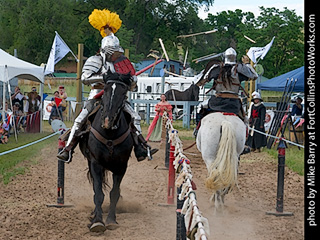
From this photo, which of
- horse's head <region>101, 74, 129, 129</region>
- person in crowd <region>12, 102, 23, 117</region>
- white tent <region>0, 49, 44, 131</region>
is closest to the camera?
horse's head <region>101, 74, 129, 129</region>

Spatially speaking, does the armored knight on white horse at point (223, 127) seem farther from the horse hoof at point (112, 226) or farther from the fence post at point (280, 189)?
the horse hoof at point (112, 226)

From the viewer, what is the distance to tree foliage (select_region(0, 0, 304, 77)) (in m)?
41.0

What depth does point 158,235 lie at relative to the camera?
6.69 m

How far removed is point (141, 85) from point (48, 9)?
666 inches

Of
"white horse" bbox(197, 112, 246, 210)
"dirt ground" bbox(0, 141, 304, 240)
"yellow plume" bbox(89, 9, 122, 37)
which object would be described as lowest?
"dirt ground" bbox(0, 141, 304, 240)

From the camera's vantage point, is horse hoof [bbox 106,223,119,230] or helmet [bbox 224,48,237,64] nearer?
horse hoof [bbox 106,223,119,230]

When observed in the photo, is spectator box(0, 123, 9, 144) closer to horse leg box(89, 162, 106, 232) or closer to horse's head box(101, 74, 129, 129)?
horse leg box(89, 162, 106, 232)

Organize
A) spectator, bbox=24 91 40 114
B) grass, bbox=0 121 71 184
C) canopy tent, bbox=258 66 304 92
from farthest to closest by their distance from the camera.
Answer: spectator, bbox=24 91 40 114, canopy tent, bbox=258 66 304 92, grass, bbox=0 121 71 184

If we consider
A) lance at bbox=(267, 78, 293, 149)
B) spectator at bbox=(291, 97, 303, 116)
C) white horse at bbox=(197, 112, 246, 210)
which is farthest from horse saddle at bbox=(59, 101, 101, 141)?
spectator at bbox=(291, 97, 303, 116)

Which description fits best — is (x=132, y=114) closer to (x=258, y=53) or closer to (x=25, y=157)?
(x=25, y=157)

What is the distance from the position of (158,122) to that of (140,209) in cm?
988

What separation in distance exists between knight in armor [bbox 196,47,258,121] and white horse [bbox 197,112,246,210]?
0.25 metres

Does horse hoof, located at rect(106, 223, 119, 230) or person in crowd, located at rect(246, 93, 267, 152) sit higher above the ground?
person in crowd, located at rect(246, 93, 267, 152)

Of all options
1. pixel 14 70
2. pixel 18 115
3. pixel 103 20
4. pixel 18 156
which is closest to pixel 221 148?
pixel 103 20
